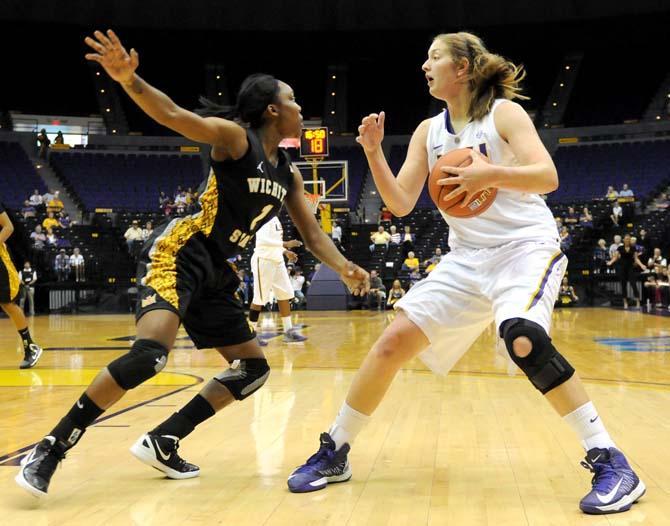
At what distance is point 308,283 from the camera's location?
19.5 meters

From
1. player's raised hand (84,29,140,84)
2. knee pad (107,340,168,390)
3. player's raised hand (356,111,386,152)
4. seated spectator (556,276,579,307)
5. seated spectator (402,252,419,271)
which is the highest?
player's raised hand (84,29,140,84)

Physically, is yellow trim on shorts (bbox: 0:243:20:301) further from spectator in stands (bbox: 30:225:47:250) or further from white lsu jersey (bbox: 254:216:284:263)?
spectator in stands (bbox: 30:225:47:250)

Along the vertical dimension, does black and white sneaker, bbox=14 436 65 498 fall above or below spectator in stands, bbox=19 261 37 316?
above

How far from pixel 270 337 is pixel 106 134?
22.6m

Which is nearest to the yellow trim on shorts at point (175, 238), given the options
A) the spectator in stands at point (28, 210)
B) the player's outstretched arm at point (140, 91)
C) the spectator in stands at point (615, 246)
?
the player's outstretched arm at point (140, 91)

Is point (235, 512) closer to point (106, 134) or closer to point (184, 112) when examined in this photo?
point (184, 112)

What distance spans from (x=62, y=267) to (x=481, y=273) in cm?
1794

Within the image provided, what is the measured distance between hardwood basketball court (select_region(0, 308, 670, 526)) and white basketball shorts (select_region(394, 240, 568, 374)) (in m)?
0.63

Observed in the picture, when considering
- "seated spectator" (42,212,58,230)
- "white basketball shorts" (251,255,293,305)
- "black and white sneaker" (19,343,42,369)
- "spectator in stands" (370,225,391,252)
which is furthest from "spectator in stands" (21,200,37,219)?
"black and white sneaker" (19,343,42,369)

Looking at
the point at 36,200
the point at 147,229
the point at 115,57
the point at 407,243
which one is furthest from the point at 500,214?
the point at 36,200

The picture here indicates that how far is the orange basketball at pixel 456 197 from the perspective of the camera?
3031mm

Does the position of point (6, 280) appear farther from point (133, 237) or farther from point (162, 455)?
point (133, 237)

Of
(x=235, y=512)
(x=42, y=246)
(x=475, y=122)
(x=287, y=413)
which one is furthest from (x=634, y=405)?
(x=42, y=246)

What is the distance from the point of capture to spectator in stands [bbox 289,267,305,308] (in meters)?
18.5
